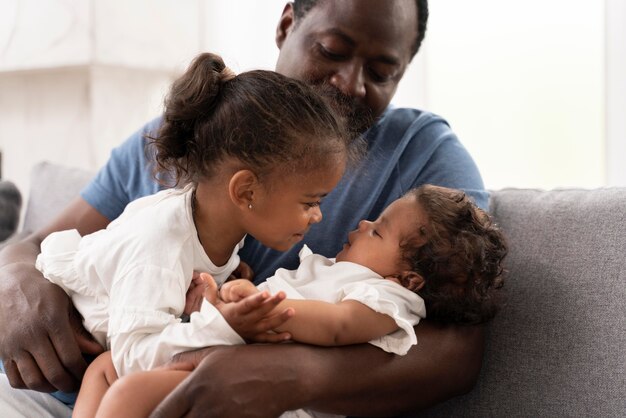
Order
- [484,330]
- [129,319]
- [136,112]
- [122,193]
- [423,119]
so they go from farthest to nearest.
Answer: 1. [136,112]
2. [122,193]
3. [423,119]
4. [484,330]
5. [129,319]

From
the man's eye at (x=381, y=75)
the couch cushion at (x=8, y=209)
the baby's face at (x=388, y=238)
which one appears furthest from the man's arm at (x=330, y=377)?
the couch cushion at (x=8, y=209)

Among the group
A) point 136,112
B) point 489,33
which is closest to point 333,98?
point 489,33

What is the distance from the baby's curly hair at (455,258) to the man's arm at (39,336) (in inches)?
24.3

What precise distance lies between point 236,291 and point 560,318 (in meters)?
0.65

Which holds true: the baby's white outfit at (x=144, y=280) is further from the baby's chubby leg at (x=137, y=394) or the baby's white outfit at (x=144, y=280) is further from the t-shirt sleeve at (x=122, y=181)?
the t-shirt sleeve at (x=122, y=181)

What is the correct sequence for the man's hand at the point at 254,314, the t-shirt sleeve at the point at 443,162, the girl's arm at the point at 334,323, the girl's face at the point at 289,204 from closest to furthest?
the man's hand at the point at 254,314
the girl's arm at the point at 334,323
the girl's face at the point at 289,204
the t-shirt sleeve at the point at 443,162

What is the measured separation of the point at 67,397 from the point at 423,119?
941 mm

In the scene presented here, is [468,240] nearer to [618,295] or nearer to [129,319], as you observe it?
[618,295]

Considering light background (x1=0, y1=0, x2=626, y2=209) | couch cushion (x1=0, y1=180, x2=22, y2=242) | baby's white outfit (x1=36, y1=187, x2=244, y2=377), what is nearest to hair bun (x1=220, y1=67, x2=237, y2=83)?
light background (x1=0, y1=0, x2=626, y2=209)

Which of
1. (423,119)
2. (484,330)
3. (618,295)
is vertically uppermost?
(423,119)

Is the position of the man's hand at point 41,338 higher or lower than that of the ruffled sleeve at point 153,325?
lower

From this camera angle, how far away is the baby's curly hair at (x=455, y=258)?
4.73ft

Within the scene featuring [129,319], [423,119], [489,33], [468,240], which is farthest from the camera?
[489,33]

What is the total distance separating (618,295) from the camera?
4.77 ft
